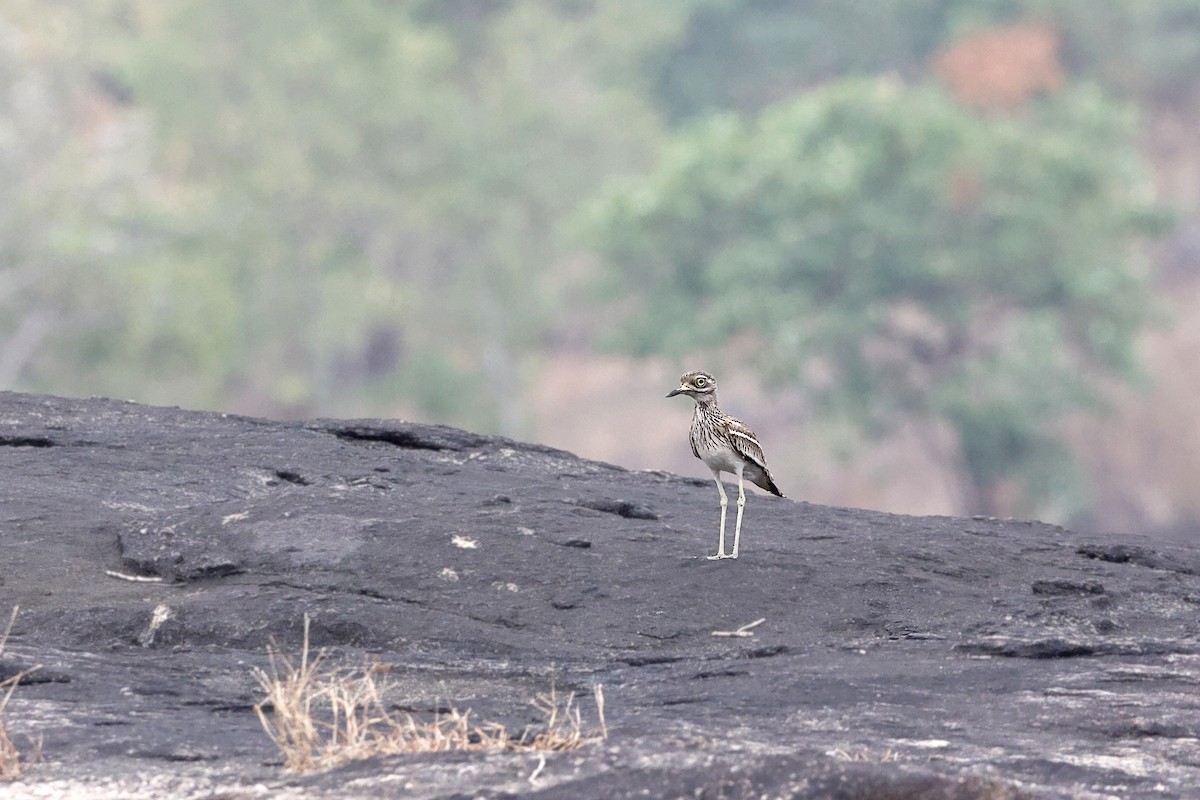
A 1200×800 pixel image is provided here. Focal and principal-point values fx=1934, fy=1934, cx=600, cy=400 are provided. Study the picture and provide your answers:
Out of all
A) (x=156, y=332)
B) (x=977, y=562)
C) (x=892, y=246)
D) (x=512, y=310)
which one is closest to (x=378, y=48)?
(x=512, y=310)

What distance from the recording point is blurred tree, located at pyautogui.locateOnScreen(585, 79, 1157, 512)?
3697cm

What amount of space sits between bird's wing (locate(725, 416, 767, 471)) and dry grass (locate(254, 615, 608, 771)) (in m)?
1.97

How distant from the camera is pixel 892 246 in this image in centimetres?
3800

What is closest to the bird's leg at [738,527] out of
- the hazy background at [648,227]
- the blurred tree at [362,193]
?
the hazy background at [648,227]

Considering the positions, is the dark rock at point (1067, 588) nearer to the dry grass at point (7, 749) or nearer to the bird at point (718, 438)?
the bird at point (718, 438)

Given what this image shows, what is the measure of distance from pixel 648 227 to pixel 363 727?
109 ft

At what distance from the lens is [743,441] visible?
8688mm

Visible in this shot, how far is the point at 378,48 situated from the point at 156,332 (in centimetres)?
1354

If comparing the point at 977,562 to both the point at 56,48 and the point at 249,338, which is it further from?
the point at 56,48

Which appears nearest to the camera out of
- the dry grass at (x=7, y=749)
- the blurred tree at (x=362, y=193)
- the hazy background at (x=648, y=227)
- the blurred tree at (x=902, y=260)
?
the dry grass at (x=7, y=749)

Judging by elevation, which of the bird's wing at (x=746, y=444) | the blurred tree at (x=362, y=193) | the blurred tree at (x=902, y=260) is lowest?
the bird's wing at (x=746, y=444)

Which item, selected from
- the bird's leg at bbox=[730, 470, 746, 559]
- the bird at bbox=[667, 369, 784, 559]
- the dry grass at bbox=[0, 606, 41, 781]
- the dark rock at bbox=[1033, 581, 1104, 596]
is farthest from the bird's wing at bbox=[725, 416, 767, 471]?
the dry grass at bbox=[0, 606, 41, 781]

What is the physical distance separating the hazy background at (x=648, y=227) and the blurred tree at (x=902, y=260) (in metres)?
0.08

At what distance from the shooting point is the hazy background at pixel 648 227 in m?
37.9
